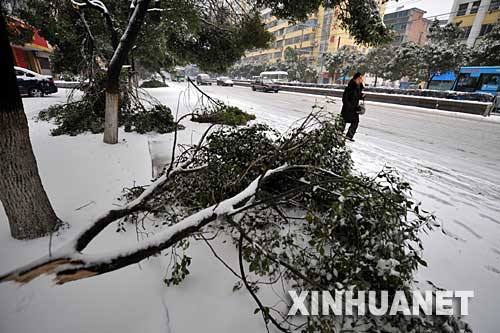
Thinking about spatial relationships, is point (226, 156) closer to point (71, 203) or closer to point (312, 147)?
point (312, 147)

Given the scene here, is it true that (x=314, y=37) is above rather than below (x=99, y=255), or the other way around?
above

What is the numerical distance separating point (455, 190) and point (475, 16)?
132 ft

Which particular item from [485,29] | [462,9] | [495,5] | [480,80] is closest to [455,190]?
[480,80]

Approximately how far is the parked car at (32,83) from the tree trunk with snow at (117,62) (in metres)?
11.4

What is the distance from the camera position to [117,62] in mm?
4285

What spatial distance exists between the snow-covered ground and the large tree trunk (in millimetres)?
178

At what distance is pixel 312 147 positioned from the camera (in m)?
2.58

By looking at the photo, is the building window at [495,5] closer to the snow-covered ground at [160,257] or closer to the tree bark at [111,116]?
the snow-covered ground at [160,257]

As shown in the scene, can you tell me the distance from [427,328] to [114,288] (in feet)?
7.12

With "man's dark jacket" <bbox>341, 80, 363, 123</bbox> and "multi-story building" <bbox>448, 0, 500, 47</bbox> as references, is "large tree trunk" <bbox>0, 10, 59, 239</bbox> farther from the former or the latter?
"multi-story building" <bbox>448, 0, 500, 47</bbox>

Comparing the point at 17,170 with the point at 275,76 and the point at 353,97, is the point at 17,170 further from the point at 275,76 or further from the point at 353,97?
the point at 275,76

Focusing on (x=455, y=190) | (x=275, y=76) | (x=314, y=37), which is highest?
(x=314, y=37)

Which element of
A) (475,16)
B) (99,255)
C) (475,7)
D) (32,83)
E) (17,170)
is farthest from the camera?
(475,7)

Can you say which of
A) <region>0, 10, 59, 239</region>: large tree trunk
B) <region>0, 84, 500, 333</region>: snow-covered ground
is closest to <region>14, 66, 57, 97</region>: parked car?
<region>0, 84, 500, 333</region>: snow-covered ground
